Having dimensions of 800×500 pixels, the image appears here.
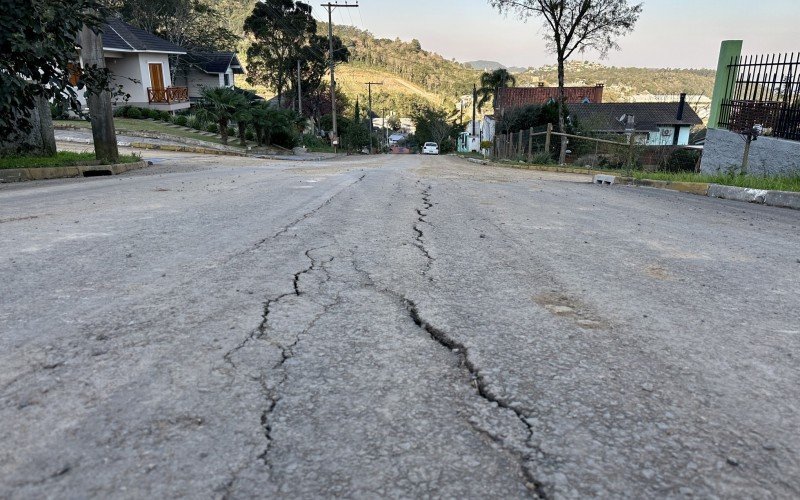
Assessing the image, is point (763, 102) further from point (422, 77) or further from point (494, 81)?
point (422, 77)

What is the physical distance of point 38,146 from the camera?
12.8 metres

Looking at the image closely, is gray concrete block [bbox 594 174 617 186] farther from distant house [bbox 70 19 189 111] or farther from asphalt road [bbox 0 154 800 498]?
distant house [bbox 70 19 189 111]

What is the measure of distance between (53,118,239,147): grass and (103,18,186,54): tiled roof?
5229 mm

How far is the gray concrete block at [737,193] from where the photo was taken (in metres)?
8.89

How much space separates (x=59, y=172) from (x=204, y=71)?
35.4m

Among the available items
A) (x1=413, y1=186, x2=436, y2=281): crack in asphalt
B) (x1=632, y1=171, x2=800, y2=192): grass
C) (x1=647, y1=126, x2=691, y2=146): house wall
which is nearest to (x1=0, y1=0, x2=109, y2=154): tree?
(x1=413, y1=186, x2=436, y2=281): crack in asphalt

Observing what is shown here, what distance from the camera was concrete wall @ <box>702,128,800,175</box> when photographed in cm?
1055

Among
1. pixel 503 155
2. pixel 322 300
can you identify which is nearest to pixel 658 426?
pixel 322 300

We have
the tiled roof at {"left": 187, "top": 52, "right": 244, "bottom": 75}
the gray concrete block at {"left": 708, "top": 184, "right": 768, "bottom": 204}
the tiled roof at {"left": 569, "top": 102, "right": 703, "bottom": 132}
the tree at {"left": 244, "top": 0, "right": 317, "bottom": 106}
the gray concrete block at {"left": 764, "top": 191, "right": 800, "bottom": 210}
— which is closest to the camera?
the gray concrete block at {"left": 764, "top": 191, "right": 800, "bottom": 210}

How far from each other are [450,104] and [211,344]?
136 metres

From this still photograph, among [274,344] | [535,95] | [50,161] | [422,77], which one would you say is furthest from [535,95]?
[422,77]

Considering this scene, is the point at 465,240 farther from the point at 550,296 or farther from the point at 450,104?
the point at 450,104

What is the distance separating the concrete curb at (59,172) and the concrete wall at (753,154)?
45.3 feet

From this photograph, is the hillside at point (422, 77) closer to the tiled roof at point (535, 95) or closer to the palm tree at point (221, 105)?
the tiled roof at point (535, 95)
